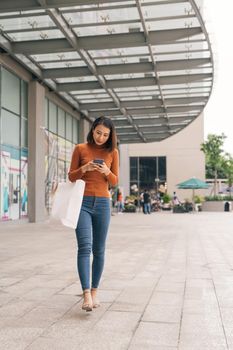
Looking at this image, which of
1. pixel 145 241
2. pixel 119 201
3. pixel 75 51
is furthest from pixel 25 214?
pixel 119 201

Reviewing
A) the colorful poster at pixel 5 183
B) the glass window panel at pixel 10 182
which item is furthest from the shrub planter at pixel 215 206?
the colorful poster at pixel 5 183

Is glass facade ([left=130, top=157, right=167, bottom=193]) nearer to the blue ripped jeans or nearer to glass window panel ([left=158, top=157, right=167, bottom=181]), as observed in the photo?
glass window panel ([left=158, top=157, right=167, bottom=181])

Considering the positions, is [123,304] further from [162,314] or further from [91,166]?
[91,166]

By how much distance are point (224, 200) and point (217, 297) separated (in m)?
33.4

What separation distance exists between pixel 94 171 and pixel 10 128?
45.1 ft

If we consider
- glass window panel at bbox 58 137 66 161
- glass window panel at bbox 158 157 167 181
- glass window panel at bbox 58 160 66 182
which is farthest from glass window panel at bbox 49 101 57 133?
glass window panel at bbox 158 157 167 181

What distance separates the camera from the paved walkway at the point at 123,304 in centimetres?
338

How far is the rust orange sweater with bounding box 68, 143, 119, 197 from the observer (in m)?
4.25

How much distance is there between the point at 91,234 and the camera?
4.22 m

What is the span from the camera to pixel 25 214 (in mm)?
18562

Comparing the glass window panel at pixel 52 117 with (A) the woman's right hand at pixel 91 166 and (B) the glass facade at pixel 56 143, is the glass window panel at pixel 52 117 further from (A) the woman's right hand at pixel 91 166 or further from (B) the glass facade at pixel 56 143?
(A) the woman's right hand at pixel 91 166

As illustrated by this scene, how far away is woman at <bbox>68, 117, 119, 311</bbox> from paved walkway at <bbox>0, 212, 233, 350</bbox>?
0.37 m

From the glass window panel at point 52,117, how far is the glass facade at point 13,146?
2.90 metres

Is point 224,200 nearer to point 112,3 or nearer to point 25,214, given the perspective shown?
point 25,214
